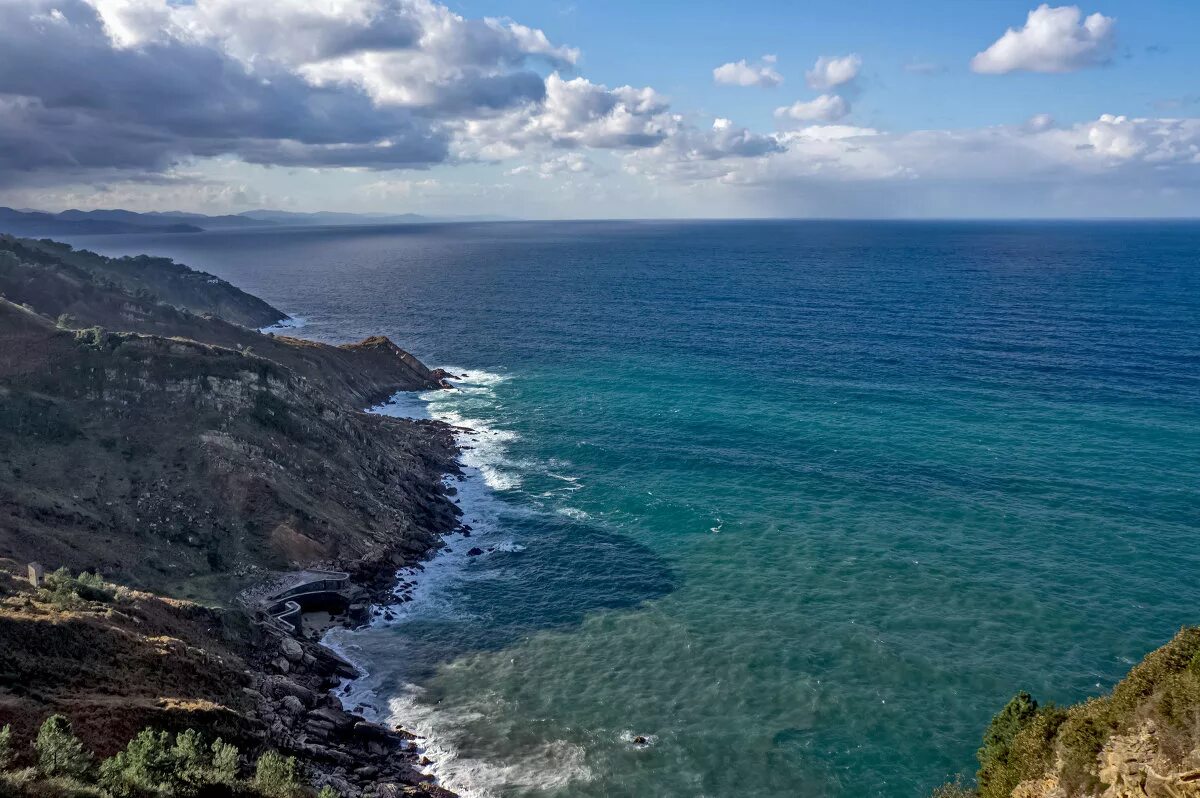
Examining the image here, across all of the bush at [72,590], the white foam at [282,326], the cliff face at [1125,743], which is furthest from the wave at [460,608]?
the white foam at [282,326]

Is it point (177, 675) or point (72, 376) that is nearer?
point (177, 675)

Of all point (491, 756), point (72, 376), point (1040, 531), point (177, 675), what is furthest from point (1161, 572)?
point (72, 376)

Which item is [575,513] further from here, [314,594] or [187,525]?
[187,525]

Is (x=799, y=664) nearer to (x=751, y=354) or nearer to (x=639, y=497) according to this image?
(x=639, y=497)

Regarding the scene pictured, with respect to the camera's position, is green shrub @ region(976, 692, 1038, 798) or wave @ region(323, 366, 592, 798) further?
wave @ region(323, 366, 592, 798)

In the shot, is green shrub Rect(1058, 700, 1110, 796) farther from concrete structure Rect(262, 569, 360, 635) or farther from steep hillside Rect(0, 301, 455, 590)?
steep hillside Rect(0, 301, 455, 590)

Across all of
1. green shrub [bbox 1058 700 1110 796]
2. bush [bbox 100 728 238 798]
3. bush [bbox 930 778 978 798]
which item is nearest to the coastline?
bush [bbox 100 728 238 798]

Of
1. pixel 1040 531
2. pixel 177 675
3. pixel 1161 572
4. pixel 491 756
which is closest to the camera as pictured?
pixel 177 675
